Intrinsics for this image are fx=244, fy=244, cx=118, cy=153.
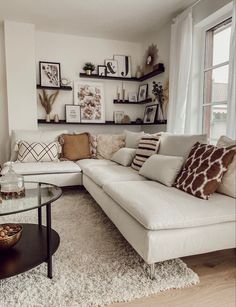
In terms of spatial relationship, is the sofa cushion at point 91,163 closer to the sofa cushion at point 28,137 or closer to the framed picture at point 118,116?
the sofa cushion at point 28,137

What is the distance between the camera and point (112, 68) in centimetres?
413

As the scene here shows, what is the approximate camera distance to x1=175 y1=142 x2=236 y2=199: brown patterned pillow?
1.62m

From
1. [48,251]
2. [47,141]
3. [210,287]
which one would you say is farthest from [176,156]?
[47,141]

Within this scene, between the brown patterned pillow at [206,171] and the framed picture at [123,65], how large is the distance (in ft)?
8.86

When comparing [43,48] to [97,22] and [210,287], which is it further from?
[210,287]

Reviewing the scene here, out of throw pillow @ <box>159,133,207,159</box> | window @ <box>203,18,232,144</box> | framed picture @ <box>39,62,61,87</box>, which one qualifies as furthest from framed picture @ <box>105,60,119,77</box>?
throw pillow @ <box>159,133,207,159</box>

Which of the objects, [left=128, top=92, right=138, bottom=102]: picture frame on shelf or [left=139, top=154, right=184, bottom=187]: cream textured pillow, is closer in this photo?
[left=139, top=154, right=184, bottom=187]: cream textured pillow

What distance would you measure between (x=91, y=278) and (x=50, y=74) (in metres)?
3.25

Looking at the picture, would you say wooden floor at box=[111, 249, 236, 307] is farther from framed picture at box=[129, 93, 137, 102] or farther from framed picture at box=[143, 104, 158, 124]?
framed picture at box=[129, 93, 137, 102]

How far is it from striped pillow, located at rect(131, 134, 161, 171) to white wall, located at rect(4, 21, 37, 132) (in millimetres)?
1838

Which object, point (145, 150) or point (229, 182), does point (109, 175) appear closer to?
point (145, 150)

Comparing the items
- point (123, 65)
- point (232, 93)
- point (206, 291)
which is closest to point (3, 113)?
point (123, 65)

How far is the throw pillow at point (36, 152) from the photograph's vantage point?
311cm

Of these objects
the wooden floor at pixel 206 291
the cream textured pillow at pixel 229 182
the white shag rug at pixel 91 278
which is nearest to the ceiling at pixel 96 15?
the cream textured pillow at pixel 229 182
